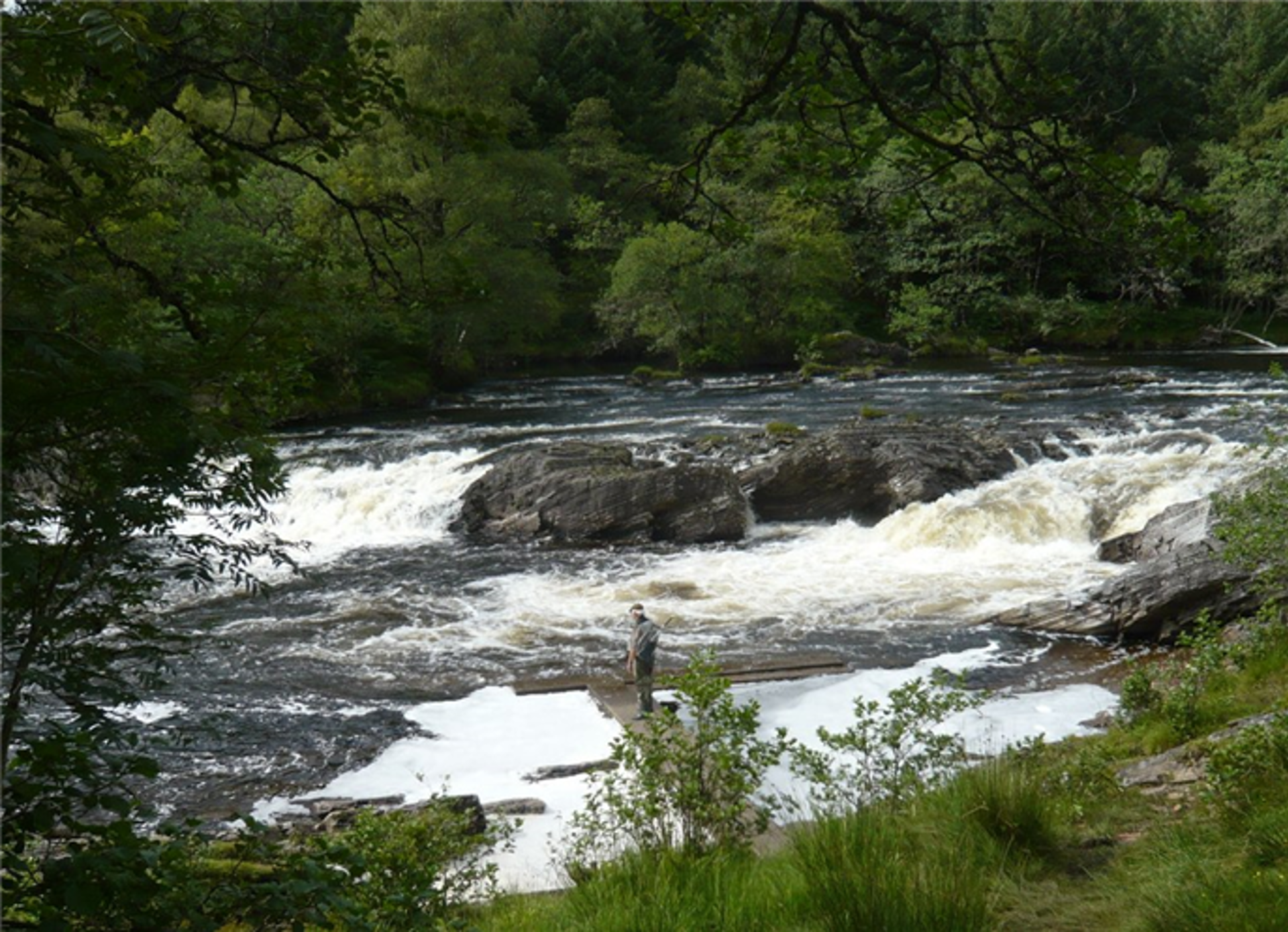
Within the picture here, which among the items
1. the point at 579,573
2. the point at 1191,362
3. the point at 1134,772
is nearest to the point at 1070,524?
the point at 579,573

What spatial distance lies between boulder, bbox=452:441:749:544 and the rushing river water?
541 millimetres

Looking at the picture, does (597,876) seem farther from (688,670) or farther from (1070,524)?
(1070,524)

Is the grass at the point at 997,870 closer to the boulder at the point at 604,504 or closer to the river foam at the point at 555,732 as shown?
the river foam at the point at 555,732

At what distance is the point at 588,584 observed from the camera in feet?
50.2

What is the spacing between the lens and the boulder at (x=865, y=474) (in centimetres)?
A: 1823

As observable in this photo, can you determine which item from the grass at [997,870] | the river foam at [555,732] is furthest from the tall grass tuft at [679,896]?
the river foam at [555,732]

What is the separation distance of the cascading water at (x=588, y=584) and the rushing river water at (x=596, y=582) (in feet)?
0.15

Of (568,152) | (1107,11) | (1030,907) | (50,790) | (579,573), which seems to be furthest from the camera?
(568,152)

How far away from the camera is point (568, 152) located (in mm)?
44312

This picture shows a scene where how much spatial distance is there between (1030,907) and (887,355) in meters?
35.3

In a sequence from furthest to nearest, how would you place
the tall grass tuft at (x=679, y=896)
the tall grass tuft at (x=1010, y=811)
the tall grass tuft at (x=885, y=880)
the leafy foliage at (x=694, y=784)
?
the leafy foliage at (x=694, y=784)
the tall grass tuft at (x=1010, y=811)
the tall grass tuft at (x=679, y=896)
the tall grass tuft at (x=885, y=880)

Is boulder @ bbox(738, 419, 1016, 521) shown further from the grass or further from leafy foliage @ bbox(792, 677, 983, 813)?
the grass

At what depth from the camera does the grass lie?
3.58 metres

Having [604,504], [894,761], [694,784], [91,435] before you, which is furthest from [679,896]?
[604,504]
